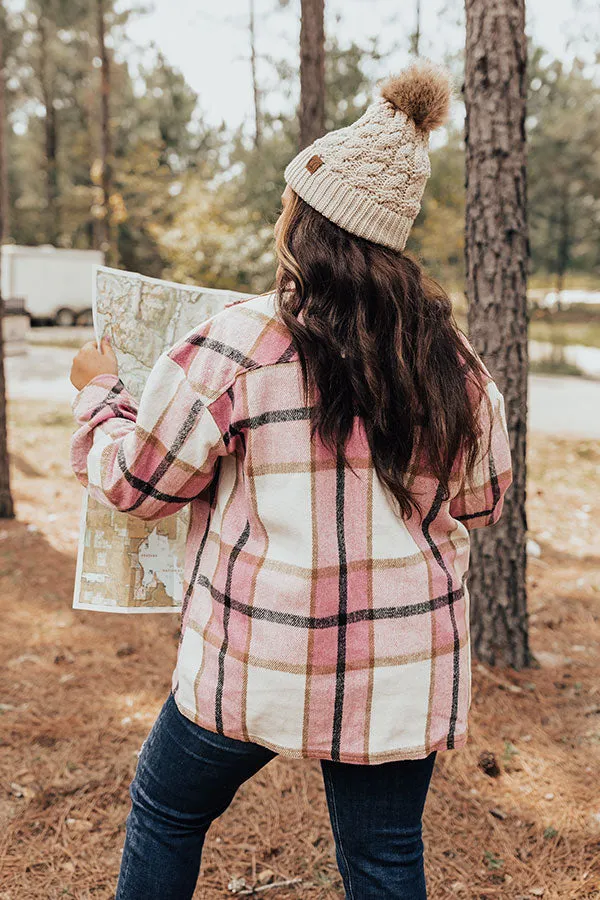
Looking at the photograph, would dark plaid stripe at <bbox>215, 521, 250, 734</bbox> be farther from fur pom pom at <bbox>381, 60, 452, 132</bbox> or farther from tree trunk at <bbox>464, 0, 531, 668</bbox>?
tree trunk at <bbox>464, 0, 531, 668</bbox>

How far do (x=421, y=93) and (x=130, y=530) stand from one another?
41.5 inches

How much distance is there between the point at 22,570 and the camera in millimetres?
4598

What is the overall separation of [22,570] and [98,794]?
2252 mm

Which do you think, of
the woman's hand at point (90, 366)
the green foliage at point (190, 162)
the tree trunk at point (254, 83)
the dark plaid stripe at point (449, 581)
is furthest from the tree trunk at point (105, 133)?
the dark plaid stripe at point (449, 581)

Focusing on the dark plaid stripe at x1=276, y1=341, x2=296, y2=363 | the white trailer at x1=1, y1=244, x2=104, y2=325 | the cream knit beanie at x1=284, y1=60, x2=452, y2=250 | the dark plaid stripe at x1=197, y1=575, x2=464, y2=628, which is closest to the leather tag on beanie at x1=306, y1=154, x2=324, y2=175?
the cream knit beanie at x1=284, y1=60, x2=452, y2=250

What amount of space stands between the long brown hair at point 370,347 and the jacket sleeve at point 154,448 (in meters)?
0.18

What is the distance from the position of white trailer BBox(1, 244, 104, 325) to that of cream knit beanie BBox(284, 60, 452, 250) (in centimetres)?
1987

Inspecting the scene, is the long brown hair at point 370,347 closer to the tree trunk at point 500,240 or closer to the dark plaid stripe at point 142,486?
the dark plaid stripe at point 142,486

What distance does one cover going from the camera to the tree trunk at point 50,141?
88.0ft

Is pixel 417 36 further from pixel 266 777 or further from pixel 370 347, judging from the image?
pixel 370 347

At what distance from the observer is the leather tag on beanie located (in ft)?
4.41

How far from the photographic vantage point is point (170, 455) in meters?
1.31

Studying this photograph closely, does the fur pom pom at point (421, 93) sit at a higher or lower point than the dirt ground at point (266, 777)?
higher

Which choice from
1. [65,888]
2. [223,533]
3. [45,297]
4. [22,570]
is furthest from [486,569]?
[45,297]
